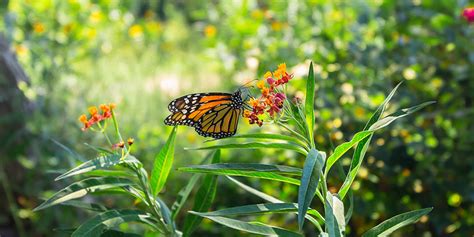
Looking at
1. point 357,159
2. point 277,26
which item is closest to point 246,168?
point 357,159

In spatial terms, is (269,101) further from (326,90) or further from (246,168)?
(326,90)

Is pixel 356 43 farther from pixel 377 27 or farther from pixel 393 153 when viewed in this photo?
pixel 393 153

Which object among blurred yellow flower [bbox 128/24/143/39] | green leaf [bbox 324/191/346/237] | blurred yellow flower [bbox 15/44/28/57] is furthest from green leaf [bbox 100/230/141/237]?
blurred yellow flower [bbox 128/24/143/39]

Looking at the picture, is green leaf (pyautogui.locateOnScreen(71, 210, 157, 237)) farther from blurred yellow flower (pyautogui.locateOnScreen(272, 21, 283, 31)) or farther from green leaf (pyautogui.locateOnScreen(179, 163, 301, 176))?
blurred yellow flower (pyautogui.locateOnScreen(272, 21, 283, 31))

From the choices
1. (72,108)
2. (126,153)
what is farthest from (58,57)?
(126,153)

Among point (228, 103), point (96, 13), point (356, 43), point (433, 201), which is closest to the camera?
point (228, 103)

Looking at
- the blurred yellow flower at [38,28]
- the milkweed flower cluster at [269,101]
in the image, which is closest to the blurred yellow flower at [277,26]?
the blurred yellow flower at [38,28]
